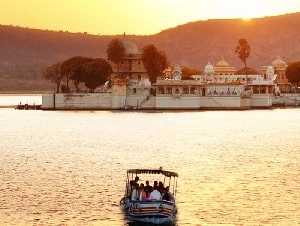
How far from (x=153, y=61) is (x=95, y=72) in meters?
7.50

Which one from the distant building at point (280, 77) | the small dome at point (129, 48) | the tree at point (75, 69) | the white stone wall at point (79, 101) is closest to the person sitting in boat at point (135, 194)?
the white stone wall at point (79, 101)

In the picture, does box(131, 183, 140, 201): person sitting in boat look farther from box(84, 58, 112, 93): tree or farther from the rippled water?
box(84, 58, 112, 93): tree

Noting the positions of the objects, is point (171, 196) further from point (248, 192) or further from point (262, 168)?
point (262, 168)

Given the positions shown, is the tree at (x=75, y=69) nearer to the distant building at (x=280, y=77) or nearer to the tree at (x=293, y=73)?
the distant building at (x=280, y=77)

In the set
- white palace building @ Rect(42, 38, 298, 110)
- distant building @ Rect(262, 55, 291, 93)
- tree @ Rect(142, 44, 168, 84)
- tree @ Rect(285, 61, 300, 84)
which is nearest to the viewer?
white palace building @ Rect(42, 38, 298, 110)

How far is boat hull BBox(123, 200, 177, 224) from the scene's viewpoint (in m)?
26.6

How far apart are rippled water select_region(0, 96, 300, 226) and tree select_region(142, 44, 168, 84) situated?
23423 millimetres

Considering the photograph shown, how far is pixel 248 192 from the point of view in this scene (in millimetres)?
33562

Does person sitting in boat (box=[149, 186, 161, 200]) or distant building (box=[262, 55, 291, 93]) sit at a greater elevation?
distant building (box=[262, 55, 291, 93])

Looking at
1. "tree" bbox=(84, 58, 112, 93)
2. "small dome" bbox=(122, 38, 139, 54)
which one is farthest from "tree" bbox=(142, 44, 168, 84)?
"small dome" bbox=(122, 38, 139, 54)

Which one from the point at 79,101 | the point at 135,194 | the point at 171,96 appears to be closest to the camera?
the point at 135,194

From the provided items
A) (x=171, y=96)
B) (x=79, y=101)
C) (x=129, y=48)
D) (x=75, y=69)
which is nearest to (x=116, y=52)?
(x=129, y=48)

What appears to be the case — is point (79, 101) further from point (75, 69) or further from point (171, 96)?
point (171, 96)

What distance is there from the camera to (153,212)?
87.4 ft
